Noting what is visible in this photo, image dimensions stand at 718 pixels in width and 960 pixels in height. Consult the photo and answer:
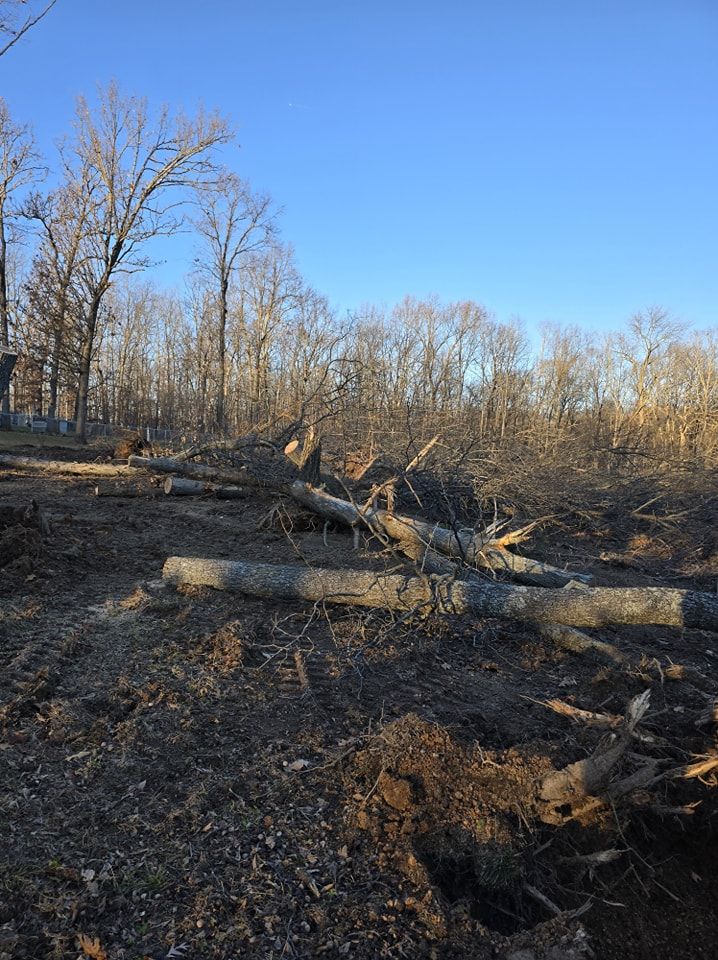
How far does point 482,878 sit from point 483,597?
106 inches

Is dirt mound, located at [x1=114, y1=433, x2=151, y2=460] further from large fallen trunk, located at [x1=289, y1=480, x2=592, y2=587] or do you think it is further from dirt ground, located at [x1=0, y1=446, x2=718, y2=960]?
dirt ground, located at [x1=0, y1=446, x2=718, y2=960]

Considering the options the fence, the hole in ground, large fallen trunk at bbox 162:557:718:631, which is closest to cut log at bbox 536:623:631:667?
large fallen trunk at bbox 162:557:718:631

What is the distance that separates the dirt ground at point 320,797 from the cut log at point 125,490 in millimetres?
5426

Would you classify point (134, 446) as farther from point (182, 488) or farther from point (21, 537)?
point (21, 537)

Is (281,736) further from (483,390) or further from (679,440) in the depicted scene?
(483,390)

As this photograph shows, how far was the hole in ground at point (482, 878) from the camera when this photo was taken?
2.34 m

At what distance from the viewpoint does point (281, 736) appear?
3191mm

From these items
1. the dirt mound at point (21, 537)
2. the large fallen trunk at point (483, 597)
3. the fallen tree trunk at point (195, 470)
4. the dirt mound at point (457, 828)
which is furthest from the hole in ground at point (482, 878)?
the fallen tree trunk at point (195, 470)

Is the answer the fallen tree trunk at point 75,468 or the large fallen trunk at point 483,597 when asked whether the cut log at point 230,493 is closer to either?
the fallen tree trunk at point 75,468

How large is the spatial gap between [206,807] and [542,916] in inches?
58.1

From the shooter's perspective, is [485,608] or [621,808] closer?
[621,808]

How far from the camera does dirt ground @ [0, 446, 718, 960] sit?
2086 millimetres

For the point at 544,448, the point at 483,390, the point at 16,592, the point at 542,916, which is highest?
the point at 483,390

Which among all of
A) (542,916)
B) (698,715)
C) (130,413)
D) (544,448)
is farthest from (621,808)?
(130,413)
